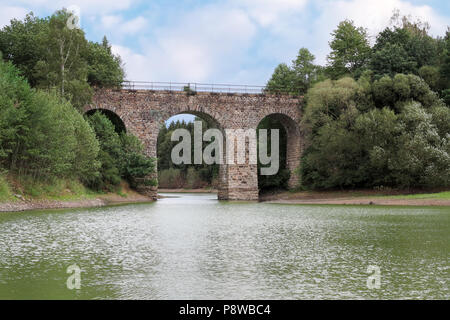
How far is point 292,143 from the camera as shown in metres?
50.5

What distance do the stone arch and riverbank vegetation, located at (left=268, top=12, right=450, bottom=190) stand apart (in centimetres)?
108

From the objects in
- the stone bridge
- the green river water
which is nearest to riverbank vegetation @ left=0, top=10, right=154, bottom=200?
the stone bridge

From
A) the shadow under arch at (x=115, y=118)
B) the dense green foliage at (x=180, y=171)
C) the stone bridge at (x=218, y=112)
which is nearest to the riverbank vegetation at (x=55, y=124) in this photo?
the stone bridge at (x=218, y=112)

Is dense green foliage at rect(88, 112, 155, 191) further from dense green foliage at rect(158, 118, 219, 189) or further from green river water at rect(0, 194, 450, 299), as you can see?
dense green foliage at rect(158, 118, 219, 189)

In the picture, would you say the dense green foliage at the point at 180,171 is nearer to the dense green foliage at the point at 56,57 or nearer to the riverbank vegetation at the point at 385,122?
the riverbank vegetation at the point at 385,122

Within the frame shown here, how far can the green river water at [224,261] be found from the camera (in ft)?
24.3

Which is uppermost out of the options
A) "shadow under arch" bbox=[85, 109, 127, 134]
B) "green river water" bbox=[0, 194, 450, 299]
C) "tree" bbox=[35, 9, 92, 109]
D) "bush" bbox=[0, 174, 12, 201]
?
"tree" bbox=[35, 9, 92, 109]

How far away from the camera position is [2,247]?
462 inches

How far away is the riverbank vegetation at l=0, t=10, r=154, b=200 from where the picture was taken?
28281 mm

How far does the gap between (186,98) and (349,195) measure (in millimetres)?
16941

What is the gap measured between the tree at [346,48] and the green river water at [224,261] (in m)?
42.6

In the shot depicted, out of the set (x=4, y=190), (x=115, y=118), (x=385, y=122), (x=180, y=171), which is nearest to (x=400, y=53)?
(x=385, y=122)

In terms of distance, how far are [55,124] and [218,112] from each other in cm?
1952
